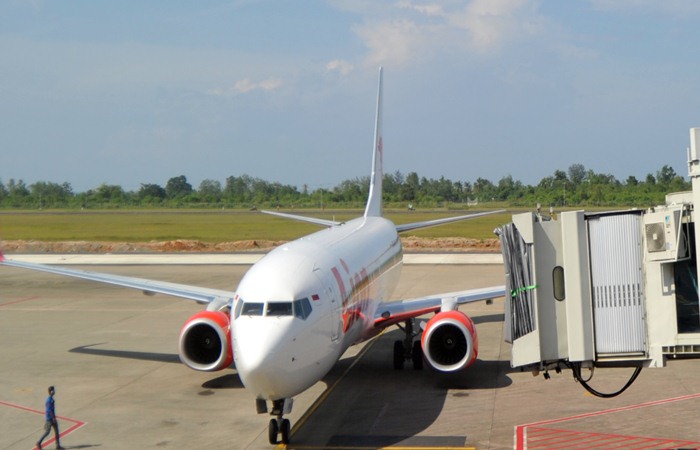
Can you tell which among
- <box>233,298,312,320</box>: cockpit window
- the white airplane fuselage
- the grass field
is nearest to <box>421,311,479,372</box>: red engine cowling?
the white airplane fuselage

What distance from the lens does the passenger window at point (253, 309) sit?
1656 cm

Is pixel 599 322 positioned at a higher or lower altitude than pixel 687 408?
higher

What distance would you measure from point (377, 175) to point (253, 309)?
75.8 ft

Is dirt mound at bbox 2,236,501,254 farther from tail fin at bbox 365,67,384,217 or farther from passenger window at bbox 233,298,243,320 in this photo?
passenger window at bbox 233,298,243,320

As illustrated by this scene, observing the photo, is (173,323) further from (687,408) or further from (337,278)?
(687,408)

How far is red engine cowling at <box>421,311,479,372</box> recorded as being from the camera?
69.4ft

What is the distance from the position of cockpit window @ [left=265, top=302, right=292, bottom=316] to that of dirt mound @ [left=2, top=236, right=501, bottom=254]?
48.8 metres

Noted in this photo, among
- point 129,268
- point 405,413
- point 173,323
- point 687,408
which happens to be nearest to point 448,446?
point 405,413

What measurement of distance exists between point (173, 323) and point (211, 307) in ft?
34.7

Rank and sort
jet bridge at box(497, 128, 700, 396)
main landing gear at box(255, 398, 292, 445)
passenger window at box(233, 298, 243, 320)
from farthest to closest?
1. passenger window at box(233, 298, 243, 320)
2. main landing gear at box(255, 398, 292, 445)
3. jet bridge at box(497, 128, 700, 396)

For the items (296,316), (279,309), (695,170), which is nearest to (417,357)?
(296,316)

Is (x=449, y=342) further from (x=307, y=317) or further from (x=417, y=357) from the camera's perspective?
(x=307, y=317)

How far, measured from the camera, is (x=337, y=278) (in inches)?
778

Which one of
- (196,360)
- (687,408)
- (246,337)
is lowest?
(687,408)
